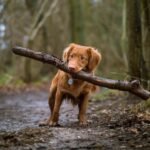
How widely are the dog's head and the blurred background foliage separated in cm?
1080

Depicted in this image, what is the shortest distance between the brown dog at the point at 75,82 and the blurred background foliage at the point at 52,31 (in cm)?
1044

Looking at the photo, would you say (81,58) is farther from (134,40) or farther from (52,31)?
(52,31)

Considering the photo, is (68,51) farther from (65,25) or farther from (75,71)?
(65,25)

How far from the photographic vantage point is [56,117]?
8906 mm

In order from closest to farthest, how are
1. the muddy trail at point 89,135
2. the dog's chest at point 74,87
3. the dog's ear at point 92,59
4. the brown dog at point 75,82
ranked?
1. the muddy trail at point 89,135
2. the brown dog at point 75,82
3. the dog's ear at point 92,59
4. the dog's chest at point 74,87

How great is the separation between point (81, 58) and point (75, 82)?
0.49m

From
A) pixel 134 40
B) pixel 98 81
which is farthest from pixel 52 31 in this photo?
pixel 98 81

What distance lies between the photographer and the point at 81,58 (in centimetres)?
838

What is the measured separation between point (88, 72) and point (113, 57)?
97.9 feet

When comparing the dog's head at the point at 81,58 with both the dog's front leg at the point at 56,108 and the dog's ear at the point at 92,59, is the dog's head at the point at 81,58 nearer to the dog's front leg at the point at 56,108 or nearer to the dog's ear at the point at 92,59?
the dog's ear at the point at 92,59

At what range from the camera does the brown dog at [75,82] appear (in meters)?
8.32

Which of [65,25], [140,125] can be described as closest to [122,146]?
[140,125]

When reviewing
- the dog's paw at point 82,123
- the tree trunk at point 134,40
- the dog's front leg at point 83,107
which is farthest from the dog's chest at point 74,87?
the tree trunk at point 134,40

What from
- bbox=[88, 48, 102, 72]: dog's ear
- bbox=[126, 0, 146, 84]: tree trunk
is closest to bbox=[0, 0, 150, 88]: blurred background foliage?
bbox=[126, 0, 146, 84]: tree trunk
